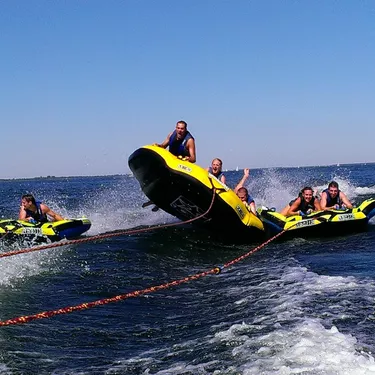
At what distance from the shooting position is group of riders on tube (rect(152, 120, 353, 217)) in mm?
10445

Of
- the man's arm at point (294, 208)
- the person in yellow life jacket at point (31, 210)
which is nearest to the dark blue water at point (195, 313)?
the person in yellow life jacket at point (31, 210)

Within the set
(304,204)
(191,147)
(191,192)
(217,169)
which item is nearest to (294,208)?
(304,204)

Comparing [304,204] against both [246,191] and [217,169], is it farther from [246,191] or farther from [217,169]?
[217,169]

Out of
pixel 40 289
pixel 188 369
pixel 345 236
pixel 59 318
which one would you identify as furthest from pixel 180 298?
pixel 345 236

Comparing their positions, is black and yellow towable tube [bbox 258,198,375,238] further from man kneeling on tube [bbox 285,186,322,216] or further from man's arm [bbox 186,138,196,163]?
man's arm [bbox 186,138,196,163]

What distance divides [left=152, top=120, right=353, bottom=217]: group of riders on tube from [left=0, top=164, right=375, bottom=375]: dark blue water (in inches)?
67.5

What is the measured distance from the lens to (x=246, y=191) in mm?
11469

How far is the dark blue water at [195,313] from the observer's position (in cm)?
419

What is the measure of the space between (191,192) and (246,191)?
1.80 m

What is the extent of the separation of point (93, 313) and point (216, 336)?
5.63 feet

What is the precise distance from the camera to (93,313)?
5887 mm

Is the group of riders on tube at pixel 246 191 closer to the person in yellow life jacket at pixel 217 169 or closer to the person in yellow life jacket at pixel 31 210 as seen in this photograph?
the person in yellow life jacket at pixel 217 169

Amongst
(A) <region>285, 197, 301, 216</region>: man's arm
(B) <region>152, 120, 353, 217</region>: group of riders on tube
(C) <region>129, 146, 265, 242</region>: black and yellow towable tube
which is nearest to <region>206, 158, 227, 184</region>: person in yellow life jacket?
(B) <region>152, 120, 353, 217</region>: group of riders on tube

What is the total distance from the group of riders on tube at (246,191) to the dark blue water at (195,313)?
1714mm
